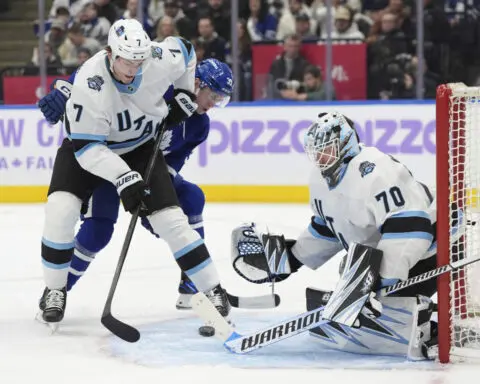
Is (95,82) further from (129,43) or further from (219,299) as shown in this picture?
(219,299)

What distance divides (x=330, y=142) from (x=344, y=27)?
4.23 m

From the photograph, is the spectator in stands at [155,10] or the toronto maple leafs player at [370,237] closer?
the toronto maple leafs player at [370,237]

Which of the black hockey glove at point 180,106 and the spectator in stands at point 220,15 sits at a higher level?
the spectator in stands at point 220,15

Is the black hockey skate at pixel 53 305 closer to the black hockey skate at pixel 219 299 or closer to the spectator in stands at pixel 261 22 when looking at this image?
the black hockey skate at pixel 219 299

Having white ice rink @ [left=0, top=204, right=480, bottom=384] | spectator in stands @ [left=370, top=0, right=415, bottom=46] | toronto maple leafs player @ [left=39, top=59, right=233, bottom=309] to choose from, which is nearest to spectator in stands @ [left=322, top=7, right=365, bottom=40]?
spectator in stands @ [left=370, top=0, right=415, bottom=46]

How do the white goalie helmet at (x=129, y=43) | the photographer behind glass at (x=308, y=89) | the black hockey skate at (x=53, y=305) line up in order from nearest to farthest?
the white goalie helmet at (x=129, y=43)
the black hockey skate at (x=53, y=305)
the photographer behind glass at (x=308, y=89)

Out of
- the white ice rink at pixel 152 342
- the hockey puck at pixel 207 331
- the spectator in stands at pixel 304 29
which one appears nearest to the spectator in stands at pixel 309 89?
the spectator in stands at pixel 304 29

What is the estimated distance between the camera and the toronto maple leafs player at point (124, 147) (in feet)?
11.1

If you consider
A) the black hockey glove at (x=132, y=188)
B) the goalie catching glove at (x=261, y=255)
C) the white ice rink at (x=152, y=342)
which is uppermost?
the black hockey glove at (x=132, y=188)

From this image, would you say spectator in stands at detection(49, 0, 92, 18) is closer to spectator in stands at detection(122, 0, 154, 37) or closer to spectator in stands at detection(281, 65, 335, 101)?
spectator in stands at detection(122, 0, 154, 37)

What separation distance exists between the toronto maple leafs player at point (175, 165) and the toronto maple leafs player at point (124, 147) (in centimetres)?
9

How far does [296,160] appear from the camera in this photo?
700 cm

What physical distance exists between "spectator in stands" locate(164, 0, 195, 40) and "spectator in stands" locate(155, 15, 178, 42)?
0.04m

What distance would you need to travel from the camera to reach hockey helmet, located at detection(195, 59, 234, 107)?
3.76m
